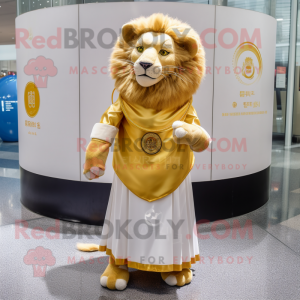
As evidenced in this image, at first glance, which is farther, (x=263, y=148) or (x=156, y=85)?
(x=263, y=148)

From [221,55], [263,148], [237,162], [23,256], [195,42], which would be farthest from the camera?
[263,148]

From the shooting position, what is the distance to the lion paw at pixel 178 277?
2.38 meters

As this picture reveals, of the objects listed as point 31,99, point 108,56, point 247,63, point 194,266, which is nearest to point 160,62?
point 108,56

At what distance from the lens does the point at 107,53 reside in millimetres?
3168

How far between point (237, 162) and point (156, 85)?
1670mm

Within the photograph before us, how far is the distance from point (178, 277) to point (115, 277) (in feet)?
1.30

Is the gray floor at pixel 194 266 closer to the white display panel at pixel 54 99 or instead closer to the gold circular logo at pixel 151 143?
the white display panel at pixel 54 99

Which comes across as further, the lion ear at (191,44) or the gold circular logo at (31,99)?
the gold circular logo at (31,99)

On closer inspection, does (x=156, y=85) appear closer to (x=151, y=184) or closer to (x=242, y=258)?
(x=151, y=184)

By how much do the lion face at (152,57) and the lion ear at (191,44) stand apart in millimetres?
86

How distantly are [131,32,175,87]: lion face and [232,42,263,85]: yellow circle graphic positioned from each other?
1411mm

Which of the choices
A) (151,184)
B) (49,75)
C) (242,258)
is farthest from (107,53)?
(242,258)

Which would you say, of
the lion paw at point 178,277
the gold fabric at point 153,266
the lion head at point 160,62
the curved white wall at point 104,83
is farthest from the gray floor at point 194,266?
the lion head at point 160,62

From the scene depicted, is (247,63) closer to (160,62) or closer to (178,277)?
(160,62)
